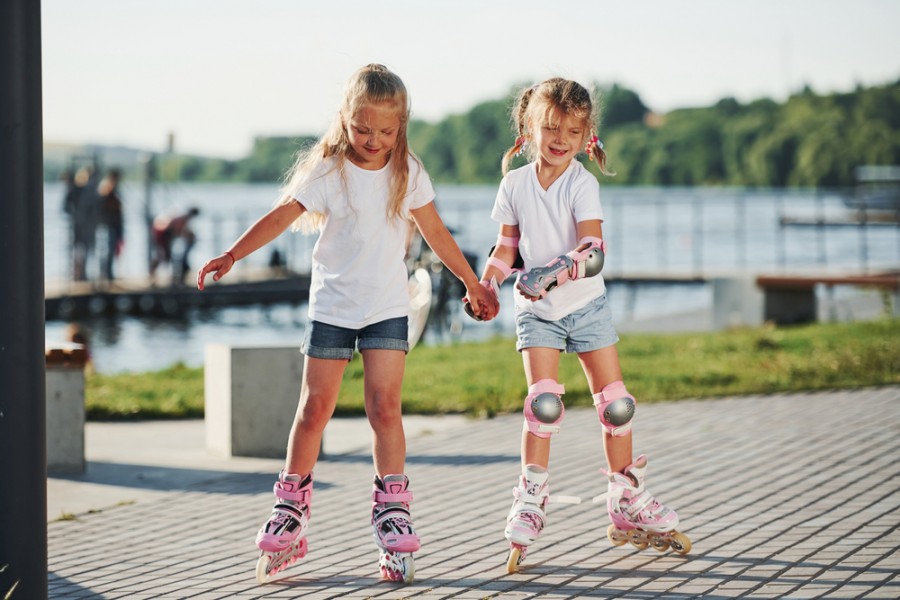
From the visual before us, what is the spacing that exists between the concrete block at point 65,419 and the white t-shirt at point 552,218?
2986 mm

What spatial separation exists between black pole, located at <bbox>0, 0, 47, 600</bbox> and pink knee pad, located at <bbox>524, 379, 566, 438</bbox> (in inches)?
67.2

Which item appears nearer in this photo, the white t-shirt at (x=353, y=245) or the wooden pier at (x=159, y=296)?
the white t-shirt at (x=353, y=245)

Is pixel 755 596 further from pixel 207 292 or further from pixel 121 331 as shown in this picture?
pixel 207 292

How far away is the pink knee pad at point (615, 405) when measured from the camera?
462cm

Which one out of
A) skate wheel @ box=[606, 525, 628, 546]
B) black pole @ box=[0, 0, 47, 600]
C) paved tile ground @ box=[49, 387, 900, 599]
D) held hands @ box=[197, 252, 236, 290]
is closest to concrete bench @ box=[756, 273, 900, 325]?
paved tile ground @ box=[49, 387, 900, 599]

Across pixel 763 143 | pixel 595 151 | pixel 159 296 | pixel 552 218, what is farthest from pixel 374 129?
pixel 763 143

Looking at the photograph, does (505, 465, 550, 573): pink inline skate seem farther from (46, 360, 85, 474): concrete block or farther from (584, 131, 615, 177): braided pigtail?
(46, 360, 85, 474): concrete block

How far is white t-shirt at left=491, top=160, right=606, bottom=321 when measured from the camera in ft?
15.0

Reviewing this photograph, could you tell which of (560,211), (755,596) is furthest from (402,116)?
(755,596)

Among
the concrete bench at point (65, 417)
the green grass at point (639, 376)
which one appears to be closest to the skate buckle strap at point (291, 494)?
the concrete bench at point (65, 417)

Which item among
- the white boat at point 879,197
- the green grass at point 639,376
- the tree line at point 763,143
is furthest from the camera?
the tree line at point 763,143

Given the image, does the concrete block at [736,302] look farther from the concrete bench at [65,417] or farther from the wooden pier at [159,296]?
the concrete bench at [65,417]

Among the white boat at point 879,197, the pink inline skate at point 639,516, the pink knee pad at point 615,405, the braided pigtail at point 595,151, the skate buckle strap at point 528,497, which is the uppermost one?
the white boat at point 879,197

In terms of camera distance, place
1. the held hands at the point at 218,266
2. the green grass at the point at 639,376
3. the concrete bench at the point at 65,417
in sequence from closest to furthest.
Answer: the held hands at the point at 218,266 → the concrete bench at the point at 65,417 → the green grass at the point at 639,376
